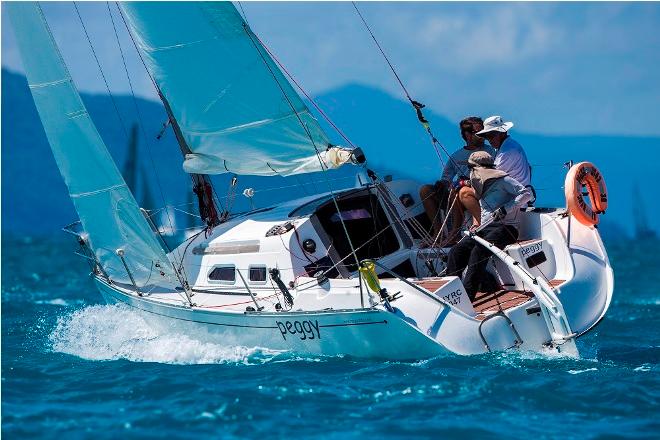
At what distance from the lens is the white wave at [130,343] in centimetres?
870

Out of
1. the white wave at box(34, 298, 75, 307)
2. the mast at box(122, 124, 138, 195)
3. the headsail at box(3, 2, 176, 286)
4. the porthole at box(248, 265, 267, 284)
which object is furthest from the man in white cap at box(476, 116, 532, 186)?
the mast at box(122, 124, 138, 195)

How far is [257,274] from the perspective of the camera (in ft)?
30.8

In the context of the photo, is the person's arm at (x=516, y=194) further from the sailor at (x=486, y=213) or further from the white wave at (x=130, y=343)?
the white wave at (x=130, y=343)

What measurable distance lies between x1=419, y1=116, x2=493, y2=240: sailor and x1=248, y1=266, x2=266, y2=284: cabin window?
1853 millimetres

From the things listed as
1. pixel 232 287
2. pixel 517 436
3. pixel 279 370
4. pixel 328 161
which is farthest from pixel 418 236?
pixel 517 436

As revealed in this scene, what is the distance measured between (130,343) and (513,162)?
4237 millimetres

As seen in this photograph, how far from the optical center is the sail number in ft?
27.0

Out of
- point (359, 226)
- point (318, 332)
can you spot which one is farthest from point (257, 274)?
point (318, 332)

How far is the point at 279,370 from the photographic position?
8000 mm

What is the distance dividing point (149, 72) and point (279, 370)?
4.09m

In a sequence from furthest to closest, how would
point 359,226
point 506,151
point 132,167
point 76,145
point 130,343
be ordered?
point 132,167
point 76,145
point 359,226
point 130,343
point 506,151

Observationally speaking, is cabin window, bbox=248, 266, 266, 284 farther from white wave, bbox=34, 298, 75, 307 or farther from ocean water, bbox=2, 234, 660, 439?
white wave, bbox=34, 298, 75, 307

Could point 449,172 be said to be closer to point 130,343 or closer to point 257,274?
point 257,274

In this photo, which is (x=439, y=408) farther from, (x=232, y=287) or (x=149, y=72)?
(x=149, y=72)
